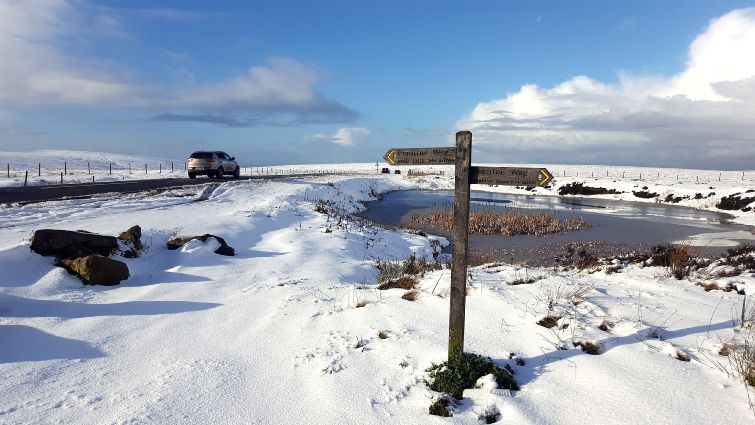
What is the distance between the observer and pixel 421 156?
4520 mm

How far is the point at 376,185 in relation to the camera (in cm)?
4572

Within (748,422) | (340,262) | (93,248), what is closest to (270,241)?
(340,262)

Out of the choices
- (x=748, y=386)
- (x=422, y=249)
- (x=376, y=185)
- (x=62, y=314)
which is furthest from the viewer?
(x=376, y=185)

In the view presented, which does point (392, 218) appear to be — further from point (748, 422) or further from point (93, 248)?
point (748, 422)

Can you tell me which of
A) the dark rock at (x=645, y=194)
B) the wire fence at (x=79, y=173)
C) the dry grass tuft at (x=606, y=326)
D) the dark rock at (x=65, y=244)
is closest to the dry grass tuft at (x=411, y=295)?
the dry grass tuft at (x=606, y=326)

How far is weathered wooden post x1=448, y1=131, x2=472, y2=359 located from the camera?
4.07 meters

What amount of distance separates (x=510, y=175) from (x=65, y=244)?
8207mm

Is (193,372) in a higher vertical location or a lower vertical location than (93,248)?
lower

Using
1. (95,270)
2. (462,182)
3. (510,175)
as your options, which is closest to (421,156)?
(462,182)

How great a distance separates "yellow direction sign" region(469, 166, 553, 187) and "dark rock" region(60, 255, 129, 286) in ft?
21.8

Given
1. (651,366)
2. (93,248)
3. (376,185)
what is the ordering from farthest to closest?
(376,185)
(93,248)
(651,366)

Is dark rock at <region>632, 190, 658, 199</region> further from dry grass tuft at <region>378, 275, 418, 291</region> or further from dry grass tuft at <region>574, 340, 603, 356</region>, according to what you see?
dry grass tuft at <region>574, 340, 603, 356</region>

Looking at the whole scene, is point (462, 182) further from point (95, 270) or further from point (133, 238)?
point (133, 238)

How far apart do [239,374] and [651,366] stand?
13.4ft
